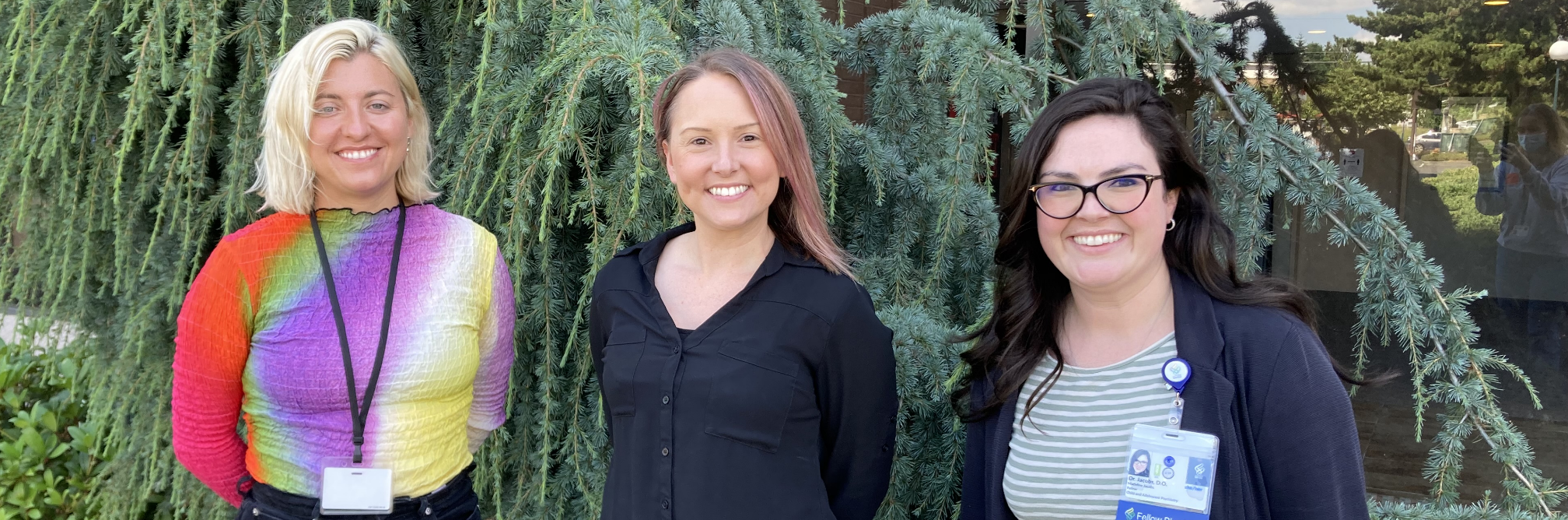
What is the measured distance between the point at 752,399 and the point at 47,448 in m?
3.46

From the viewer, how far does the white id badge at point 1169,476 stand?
4.34 ft

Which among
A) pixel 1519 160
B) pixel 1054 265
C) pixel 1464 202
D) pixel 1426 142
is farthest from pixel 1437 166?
pixel 1054 265

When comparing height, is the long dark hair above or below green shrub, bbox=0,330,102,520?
above

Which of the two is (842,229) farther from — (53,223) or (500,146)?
(53,223)

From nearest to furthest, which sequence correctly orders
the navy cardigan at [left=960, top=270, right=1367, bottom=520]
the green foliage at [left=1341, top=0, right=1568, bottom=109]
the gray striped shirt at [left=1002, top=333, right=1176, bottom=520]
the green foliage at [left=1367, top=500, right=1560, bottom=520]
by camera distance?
the navy cardigan at [left=960, top=270, right=1367, bottom=520] → the gray striped shirt at [left=1002, top=333, right=1176, bottom=520] → the green foliage at [left=1367, top=500, right=1560, bottom=520] → the green foliage at [left=1341, top=0, right=1568, bottom=109]

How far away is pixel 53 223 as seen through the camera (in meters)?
2.63

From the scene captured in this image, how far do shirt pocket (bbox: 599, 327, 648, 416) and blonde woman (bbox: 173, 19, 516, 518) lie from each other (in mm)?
301

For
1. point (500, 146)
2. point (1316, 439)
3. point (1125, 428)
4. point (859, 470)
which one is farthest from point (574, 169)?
point (1316, 439)

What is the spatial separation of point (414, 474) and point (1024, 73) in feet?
5.32

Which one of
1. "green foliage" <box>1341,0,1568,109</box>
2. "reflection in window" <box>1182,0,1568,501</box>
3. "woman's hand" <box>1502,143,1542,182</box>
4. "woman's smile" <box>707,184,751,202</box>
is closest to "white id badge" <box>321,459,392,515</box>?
"woman's smile" <box>707,184,751,202</box>

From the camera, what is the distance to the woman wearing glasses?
133 centimetres

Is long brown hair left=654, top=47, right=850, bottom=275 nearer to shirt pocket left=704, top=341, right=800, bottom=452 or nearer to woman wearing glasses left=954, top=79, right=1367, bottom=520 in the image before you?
shirt pocket left=704, top=341, right=800, bottom=452

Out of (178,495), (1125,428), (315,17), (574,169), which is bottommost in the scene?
(178,495)

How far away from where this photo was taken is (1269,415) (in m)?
1.34
